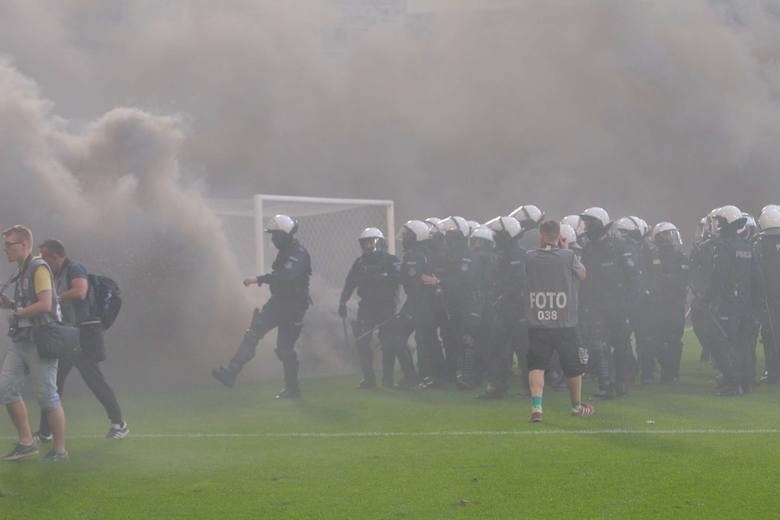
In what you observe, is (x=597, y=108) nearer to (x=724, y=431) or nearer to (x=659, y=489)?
(x=724, y=431)

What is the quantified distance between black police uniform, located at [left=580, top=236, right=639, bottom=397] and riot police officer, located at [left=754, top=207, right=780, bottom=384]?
1.80 meters

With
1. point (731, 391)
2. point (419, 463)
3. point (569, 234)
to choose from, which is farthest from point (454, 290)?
point (419, 463)

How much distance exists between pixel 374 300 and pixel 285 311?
4.74ft

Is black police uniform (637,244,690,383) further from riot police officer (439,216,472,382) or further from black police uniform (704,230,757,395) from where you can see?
riot police officer (439,216,472,382)

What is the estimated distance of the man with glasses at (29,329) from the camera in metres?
8.45

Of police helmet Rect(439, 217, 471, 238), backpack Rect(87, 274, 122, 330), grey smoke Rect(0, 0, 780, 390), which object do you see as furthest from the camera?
grey smoke Rect(0, 0, 780, 390)

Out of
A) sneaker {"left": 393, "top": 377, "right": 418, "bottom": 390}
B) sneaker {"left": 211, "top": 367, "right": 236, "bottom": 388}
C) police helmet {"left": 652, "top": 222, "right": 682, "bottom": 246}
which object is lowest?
sneaker {"left": 393, "top": 377, "right": 418, "bottom": 390}

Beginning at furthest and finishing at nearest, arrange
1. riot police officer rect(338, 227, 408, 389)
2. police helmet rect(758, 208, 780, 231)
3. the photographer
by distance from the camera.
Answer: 1. riot police officer rect(338, 227, 408, 389)
2. police helmet rect(758, 208, 780, 231)
3. the photographer

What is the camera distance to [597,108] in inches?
1164

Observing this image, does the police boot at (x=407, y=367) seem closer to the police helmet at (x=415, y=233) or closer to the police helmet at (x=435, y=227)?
the police helmet at (x=415, y=233)

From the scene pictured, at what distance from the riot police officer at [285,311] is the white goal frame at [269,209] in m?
3.09

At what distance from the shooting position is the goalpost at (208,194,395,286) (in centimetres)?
1691

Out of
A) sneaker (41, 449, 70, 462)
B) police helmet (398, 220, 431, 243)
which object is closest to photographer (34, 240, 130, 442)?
sneaker (41, 449, 70, 462)

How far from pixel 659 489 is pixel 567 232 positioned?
6.80 metres
